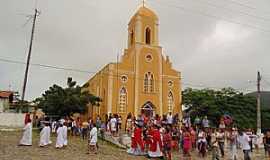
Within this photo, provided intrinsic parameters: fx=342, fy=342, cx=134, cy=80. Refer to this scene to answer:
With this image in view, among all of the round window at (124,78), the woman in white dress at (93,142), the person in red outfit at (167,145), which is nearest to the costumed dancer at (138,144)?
the person in red outfit at (167,145)

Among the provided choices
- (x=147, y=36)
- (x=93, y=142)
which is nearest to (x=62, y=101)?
(x=93, y=142)

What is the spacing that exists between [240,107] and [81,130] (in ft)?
67.5

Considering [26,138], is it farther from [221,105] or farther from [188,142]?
[221,105]

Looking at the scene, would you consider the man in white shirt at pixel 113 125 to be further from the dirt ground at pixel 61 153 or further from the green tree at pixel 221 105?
the green tree at pixel 221 105

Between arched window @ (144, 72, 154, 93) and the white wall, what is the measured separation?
39.1 feet

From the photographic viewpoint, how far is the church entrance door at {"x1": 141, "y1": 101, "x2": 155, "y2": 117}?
33.0 m

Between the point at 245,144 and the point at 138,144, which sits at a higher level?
the point at 245,144

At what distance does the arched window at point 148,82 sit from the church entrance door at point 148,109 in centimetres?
130

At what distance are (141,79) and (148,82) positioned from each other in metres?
0.97

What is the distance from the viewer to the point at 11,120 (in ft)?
94.4

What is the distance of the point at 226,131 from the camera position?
715 inches

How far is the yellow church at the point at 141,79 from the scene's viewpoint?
32219 mm

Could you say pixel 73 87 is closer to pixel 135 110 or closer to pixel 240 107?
pixel 135 110

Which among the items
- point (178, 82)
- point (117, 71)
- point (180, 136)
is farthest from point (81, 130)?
point (178, 82)
